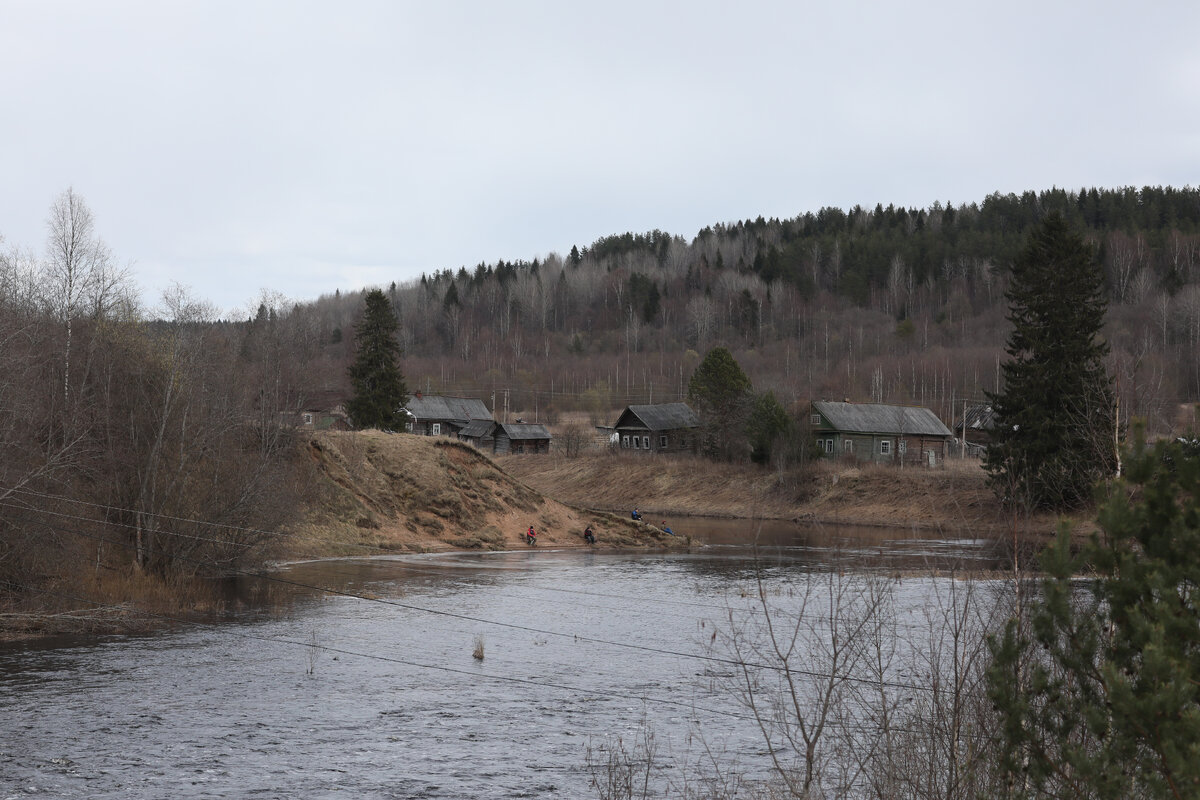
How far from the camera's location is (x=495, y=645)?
86.4ft

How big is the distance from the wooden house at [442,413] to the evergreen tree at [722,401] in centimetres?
3738

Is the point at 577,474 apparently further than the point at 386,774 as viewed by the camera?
Yes

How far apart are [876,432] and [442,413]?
51.7 metres

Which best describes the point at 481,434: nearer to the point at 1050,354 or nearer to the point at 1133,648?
the point at 1050,354

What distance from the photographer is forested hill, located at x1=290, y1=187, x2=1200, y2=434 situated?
429ft

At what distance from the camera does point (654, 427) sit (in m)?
105

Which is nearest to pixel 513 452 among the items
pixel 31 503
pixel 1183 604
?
pixel 31 503

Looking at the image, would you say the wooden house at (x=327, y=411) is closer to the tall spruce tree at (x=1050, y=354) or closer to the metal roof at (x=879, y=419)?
the metal roof at (x=879, y=419)

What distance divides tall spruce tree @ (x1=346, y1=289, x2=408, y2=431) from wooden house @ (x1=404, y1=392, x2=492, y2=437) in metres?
38.4

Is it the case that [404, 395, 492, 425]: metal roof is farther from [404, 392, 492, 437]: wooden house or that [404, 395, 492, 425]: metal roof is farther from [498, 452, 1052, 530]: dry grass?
[498, 452, 1052, 530]: dry grass

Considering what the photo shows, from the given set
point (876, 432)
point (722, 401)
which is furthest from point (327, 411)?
point (876, 432)

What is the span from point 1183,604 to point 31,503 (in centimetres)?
2873

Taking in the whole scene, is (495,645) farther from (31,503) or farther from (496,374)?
(496,374)

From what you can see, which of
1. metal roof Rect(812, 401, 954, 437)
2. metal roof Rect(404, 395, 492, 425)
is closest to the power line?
metal roof Rect(812, 401, 954, 437)
